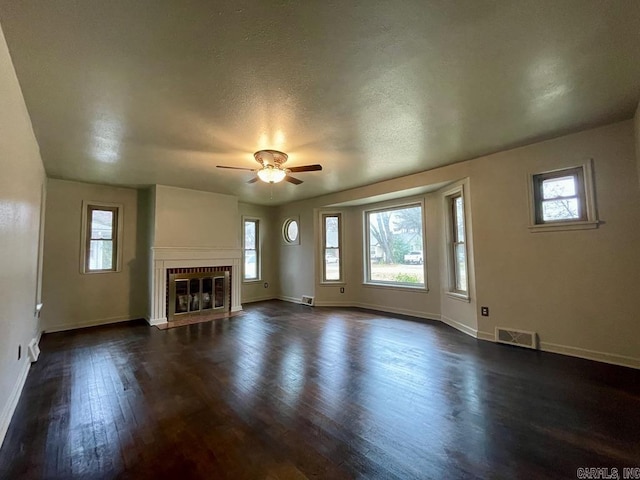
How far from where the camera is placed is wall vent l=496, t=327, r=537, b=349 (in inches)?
137

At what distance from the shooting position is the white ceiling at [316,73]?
156cm

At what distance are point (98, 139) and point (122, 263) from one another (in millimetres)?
2914

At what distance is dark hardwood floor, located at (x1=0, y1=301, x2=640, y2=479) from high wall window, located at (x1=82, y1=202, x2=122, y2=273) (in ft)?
5.70

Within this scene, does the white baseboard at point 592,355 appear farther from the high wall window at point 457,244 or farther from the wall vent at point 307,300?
the wall vent at point 307,300

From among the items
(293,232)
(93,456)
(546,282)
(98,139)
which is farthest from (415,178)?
(93,456)

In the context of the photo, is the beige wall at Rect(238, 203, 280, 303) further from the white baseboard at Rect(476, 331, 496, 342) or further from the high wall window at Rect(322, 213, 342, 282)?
the white baseboard at Rect(476, 331, 496, 342)

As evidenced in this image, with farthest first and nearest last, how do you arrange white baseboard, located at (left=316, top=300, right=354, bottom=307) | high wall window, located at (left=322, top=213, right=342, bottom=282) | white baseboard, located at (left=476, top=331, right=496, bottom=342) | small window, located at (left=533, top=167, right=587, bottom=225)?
high wall window, located at (left=322, top=213, right=342, bottom=282) < white baseboard, located at (left=316, top=300, right=354, bottom=307) < white baseboard, located at (left=476, top=331, right=496, bottom=342) < small window, located at (left=533, top=167, right=587, bottom=225)

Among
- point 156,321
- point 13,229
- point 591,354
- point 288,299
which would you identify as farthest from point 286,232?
point 591,354

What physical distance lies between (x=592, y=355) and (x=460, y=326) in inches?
59.1

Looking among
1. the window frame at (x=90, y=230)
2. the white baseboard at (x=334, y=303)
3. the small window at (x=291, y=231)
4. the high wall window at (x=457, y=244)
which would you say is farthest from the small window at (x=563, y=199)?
the window frame at (x=90, y=230)

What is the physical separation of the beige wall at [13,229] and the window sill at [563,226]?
492 cm

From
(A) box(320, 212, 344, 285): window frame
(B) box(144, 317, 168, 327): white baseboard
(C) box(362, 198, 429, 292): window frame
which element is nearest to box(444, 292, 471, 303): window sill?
(C) box(362, 198, 429, 292): window frame

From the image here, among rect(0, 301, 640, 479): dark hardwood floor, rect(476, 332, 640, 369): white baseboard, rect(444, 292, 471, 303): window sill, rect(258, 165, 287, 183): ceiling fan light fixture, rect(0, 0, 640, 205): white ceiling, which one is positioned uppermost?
rect(0, 0, 640, 205): white ceiling

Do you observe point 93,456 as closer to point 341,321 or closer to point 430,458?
point 430,458
